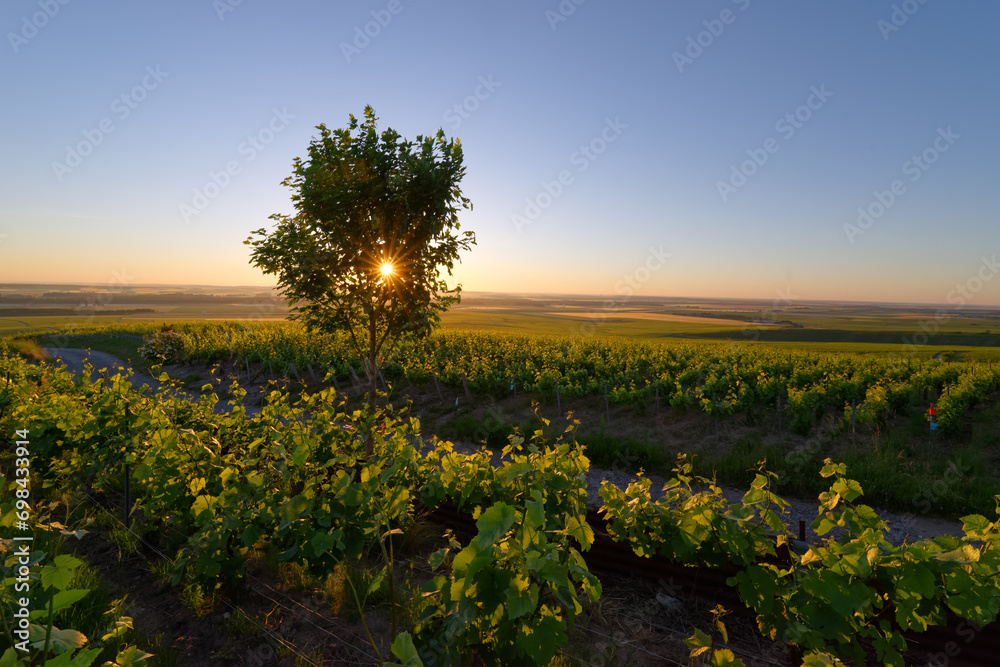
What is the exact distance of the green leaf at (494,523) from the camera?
1704mm

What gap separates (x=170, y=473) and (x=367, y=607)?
6.75ft

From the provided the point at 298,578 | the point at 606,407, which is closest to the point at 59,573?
the point at 298,578

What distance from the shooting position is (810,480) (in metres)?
9.06

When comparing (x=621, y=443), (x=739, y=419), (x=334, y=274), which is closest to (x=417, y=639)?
(x=334, y=274)

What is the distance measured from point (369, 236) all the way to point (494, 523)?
20.2 feet

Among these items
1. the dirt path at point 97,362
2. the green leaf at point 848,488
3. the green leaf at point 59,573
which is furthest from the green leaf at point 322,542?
the dirt path at point 97,362

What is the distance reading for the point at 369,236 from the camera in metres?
7.11

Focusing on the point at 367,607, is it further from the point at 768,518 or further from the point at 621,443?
the point at 621,443

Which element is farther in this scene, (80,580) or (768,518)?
(80,580)

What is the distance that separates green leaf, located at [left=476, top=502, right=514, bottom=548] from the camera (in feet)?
5.59

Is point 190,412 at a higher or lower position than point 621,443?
higher

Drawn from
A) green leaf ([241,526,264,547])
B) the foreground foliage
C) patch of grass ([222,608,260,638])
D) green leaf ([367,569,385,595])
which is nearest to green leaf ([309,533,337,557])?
the foreground foliage

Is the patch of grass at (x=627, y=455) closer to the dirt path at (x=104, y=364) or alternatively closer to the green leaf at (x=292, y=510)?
the green leaf at (x=292, y=510)

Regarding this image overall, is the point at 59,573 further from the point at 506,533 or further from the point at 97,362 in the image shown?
the point at 97,362
